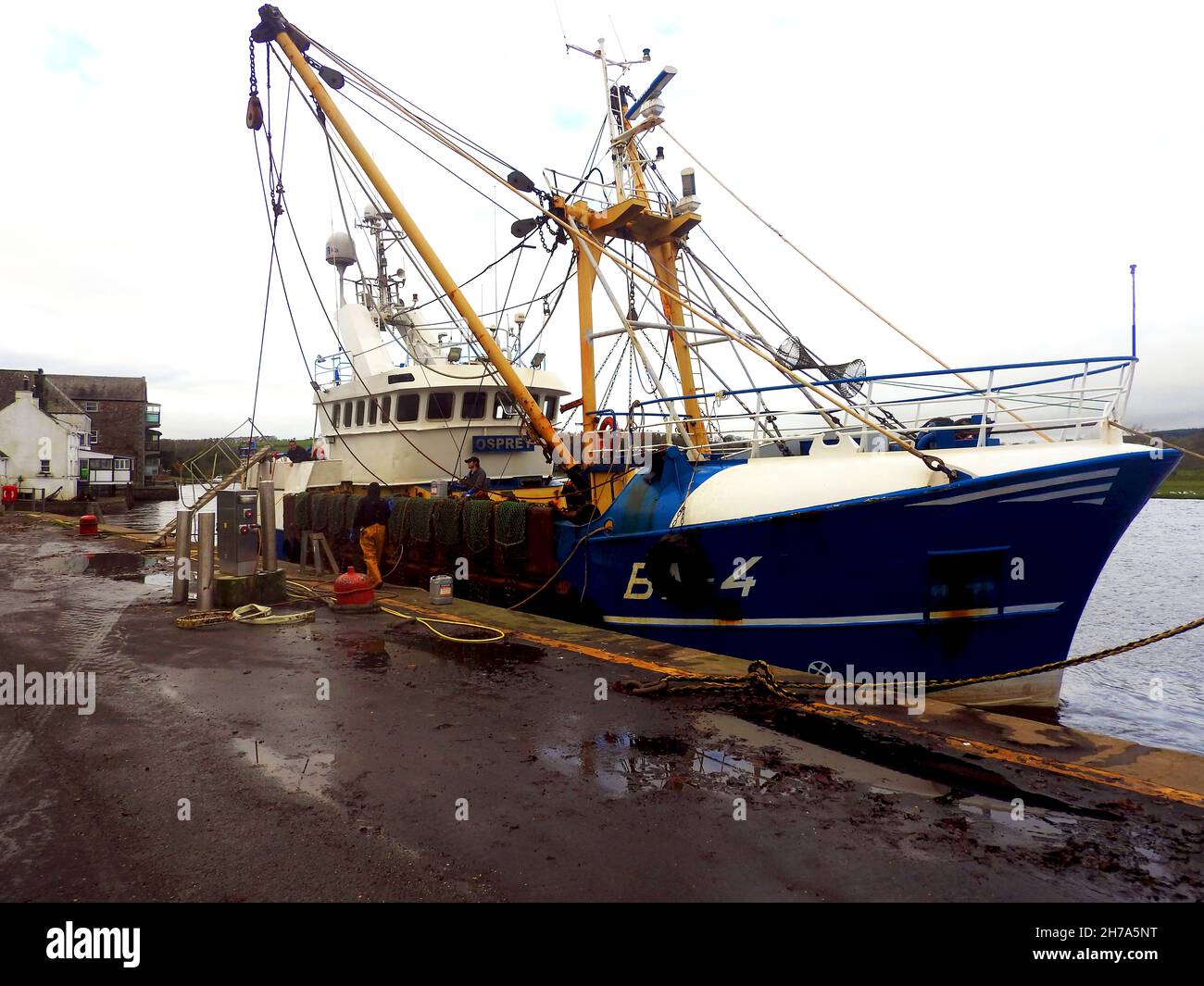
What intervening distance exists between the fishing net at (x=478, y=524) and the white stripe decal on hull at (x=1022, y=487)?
5862 millimetres

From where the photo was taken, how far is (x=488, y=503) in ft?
33.2

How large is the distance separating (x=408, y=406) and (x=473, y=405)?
119cm

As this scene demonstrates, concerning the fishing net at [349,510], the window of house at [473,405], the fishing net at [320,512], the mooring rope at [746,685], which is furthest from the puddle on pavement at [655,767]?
the fishing net at [320,512]

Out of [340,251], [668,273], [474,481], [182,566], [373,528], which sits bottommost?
[182,566]

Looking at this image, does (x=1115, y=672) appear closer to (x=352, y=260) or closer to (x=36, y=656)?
(x=36, y=656)

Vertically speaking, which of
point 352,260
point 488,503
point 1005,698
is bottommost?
point 1005,698

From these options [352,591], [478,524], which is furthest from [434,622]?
[478,524]

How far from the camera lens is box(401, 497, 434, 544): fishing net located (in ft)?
36.1

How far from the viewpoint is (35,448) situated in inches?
1636

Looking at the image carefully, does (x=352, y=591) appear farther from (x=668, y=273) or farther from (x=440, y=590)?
(x=668, y=273)
